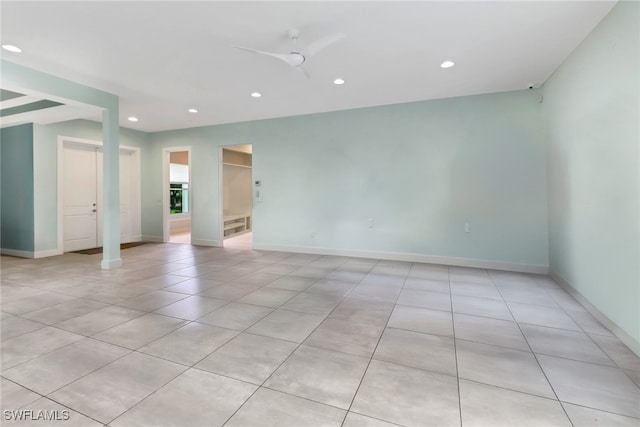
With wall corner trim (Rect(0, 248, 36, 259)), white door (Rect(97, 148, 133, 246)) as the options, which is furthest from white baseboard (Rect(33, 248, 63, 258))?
white door (Rect(97, 148, 133, 246))

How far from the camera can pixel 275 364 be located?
76.2 inches

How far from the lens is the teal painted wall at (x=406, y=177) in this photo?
432 centimetres

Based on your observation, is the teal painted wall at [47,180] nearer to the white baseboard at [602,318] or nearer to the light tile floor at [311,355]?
the light tile floor at [311,355]

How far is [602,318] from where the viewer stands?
258cm

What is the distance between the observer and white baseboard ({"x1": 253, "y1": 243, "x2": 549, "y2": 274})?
432cm

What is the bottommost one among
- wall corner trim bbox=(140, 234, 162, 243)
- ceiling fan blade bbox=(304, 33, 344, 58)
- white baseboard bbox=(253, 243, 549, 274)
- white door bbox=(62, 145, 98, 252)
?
white baseboard bbox=(253, 243, 549, 274)

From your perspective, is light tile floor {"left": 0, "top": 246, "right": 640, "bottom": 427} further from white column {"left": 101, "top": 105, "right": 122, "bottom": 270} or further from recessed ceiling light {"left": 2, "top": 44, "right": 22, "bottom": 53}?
recessed ceiling light {"left": 2, "top": 44, "right": 22, "bottom": 53}

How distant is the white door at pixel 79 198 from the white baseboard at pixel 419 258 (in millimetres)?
3754

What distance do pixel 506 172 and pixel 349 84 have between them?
9.26ft

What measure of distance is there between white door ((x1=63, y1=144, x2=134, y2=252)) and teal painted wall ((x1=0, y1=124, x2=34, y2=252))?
54cm

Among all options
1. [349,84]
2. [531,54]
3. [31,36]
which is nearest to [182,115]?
[31,36]

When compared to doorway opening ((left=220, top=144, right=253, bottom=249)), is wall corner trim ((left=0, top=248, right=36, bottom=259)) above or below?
below

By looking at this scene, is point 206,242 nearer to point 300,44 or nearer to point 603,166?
point 300,44

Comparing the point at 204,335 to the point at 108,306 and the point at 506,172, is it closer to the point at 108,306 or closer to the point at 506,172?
the point at 108,306
